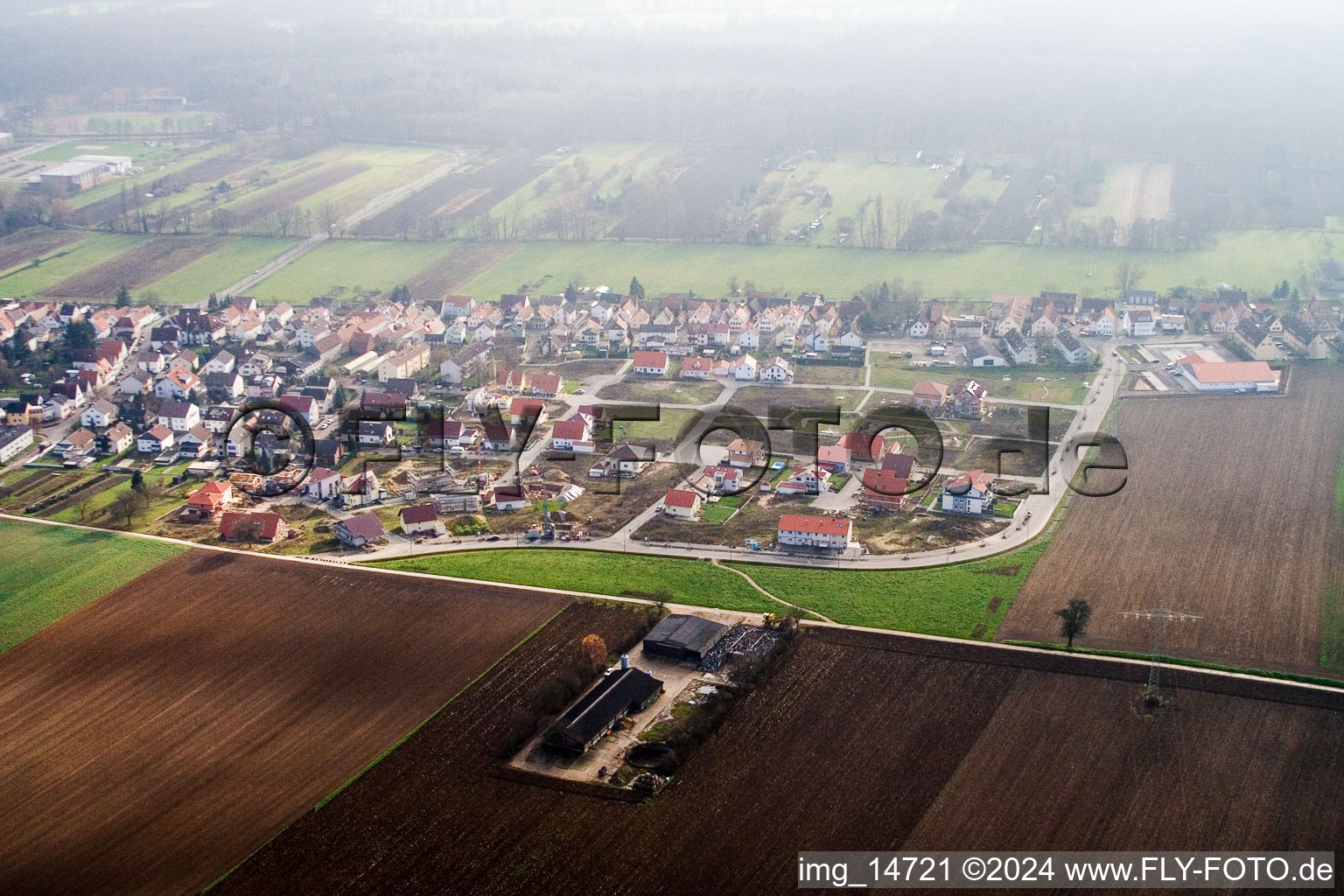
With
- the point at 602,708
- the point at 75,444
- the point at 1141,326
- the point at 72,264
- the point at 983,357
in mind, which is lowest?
the point at 602,708

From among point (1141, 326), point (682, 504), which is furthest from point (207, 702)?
point (1141, 326)

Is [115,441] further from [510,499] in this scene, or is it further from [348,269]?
[348,269]

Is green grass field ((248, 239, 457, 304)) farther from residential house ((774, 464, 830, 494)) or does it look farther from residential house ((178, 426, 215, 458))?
residential house ((774, 464, 830, 494))

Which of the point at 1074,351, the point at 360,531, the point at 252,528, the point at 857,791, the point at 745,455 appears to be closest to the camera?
the point at 857,791

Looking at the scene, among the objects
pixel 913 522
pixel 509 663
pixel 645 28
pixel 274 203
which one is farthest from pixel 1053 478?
pixel 645 28

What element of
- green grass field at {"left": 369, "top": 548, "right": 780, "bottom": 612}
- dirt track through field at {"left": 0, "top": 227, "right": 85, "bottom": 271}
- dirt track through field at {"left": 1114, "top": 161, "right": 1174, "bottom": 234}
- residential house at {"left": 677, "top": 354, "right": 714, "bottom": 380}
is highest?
dirt track through field at {"left": 1114, "top": 161, "right": 1174, "bottom": 234}

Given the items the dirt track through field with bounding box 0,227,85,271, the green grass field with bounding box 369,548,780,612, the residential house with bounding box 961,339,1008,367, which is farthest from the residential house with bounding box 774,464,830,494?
the dirt track through field with bounding box 0,227,85,271
